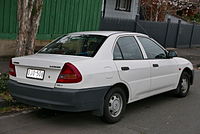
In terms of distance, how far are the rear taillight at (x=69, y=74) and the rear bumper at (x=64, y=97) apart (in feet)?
0.49

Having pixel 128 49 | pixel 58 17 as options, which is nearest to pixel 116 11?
pixel 58 17

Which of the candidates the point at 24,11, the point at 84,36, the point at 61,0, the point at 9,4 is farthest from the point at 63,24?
the point at 84,36

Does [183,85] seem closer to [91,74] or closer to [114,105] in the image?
[114,105]

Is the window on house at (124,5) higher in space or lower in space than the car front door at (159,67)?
higher

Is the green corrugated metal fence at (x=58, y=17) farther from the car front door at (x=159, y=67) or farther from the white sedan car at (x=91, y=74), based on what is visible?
the car front door at (x=159, y=67)

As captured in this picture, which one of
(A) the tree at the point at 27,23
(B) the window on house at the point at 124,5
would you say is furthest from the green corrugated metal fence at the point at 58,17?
(B) the window on house at the point at 124,5

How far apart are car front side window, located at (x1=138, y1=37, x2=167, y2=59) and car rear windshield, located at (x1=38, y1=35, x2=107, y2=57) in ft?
3.57

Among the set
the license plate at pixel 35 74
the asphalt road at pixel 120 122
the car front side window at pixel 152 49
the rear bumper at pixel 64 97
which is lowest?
the asphalt road at pixel 120 122

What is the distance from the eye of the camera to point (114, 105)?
5.28m

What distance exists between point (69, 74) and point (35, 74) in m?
0.64

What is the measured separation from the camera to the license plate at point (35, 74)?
490cm

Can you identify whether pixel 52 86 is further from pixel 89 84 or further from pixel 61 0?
pixel 61 0

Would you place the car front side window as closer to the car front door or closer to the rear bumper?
A: the car front door

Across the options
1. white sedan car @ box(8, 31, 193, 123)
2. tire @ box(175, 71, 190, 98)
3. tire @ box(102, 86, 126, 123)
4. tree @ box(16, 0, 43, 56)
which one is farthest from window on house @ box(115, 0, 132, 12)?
tire @ box(102, 86, 126, 123)
